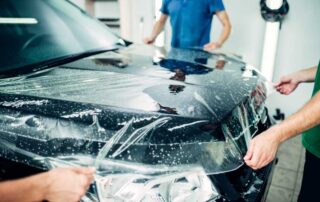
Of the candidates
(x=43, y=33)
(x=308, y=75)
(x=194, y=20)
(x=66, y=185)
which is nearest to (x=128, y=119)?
(x=66, y=185)

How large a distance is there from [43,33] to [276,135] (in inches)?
56.2

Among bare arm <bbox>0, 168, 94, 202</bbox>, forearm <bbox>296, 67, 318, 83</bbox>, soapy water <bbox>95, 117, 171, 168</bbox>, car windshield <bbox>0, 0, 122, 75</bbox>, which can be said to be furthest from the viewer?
forearm <bbox>296, 67, 318, 83</bbox>

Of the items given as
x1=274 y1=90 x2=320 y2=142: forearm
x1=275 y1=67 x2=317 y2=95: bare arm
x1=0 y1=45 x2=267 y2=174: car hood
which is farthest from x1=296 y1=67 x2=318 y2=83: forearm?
x1=274 y1=90 x2=320 y2=142: forearm

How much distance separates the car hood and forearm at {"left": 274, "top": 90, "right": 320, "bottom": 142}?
0.15 m

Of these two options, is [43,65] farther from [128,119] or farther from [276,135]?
[276,135]

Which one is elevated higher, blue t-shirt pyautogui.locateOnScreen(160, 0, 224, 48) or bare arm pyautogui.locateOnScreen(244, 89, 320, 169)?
blue t-shirt pyautogui.locateOnScreen(160, 0, 224, 48)

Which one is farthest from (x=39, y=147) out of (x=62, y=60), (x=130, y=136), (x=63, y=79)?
(x=62, y=60)

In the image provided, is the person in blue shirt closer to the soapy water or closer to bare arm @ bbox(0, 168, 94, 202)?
the soapy water

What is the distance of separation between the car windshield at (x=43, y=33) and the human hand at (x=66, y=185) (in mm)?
864

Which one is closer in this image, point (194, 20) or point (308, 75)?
point (308, 75)

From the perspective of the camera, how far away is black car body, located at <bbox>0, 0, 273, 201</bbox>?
0.88m

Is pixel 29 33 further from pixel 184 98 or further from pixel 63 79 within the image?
pixel 184 98

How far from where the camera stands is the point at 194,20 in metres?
2.82

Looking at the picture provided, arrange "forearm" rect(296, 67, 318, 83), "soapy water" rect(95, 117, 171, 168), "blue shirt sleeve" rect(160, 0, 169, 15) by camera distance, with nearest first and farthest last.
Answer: "soapy water" rect(95, 117, 171, 168), "forearm" rect(296, 67, 318, 83), "blue shirt sleeve" rect(160, 0, 169, 15)
